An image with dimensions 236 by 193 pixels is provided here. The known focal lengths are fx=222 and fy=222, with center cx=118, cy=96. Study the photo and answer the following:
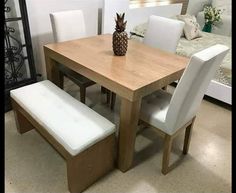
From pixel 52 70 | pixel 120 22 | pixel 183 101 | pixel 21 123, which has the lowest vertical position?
pixel 21 123

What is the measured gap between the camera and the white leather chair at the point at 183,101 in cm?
120

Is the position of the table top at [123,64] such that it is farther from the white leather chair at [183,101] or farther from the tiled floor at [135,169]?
the tiled floor at [135,169]

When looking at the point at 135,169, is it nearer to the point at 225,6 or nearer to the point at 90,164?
the point at 90,164

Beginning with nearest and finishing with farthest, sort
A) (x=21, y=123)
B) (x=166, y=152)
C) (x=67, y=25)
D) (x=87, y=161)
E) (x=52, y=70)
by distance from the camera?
(x=87, y=161) → (x=166, y=152) → (x=21, y=123) → (x=52, y=70) → (x=67, y=25)

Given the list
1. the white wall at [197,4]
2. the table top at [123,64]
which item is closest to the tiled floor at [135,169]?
the table top at [123,64]

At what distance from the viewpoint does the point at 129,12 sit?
10.00 feet

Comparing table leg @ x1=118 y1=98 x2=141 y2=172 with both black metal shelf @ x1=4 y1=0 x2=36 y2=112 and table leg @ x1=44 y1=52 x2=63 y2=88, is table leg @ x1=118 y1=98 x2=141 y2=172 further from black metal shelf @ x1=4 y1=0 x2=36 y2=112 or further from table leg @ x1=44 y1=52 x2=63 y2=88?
black metal shelf @ x1=4 y1=0 x2=36 y2=112

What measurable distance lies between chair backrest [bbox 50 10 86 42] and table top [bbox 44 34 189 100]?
0.82 feet

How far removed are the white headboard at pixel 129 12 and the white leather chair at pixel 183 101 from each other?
1526mm

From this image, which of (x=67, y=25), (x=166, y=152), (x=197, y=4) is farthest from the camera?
(x=67, y=25)

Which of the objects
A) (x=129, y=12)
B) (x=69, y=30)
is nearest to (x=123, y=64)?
(x=69, y=30)

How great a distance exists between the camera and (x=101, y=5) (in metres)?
2.99

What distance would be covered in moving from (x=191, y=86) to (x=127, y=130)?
0.51 m

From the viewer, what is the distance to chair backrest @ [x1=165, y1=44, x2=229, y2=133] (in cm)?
118
